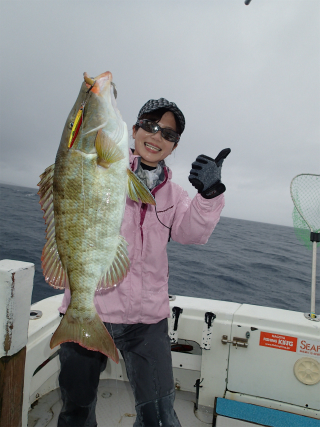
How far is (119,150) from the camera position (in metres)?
1.76

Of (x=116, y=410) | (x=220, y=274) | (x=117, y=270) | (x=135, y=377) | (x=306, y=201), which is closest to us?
(x=117, y=270)

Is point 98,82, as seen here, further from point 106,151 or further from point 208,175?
point 208,175

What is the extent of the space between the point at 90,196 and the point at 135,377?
1598 millimetres

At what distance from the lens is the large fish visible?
176 centimetres

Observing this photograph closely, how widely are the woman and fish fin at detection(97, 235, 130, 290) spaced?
585 millimetres

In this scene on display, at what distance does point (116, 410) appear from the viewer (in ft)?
12.4

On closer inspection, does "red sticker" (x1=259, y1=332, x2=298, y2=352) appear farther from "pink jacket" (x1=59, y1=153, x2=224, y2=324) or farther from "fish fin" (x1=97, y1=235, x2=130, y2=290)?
"fish fin" (x1=97, y1=235, x2=130, y2=290)

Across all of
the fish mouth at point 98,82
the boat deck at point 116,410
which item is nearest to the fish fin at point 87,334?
the fish mouth at point 98,82

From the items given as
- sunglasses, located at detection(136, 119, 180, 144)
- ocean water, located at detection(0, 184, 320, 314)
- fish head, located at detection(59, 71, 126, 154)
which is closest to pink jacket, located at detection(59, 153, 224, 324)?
sunglasses, located at detection(136, 119, 180, 144)

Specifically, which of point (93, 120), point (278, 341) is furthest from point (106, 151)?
point (278, 341)

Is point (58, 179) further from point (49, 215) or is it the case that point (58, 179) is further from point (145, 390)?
point (145, 390)

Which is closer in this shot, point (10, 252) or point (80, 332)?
point (80, 332)

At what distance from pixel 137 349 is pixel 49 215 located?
1.36 m

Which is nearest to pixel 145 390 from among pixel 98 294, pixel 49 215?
pixel 98 294
